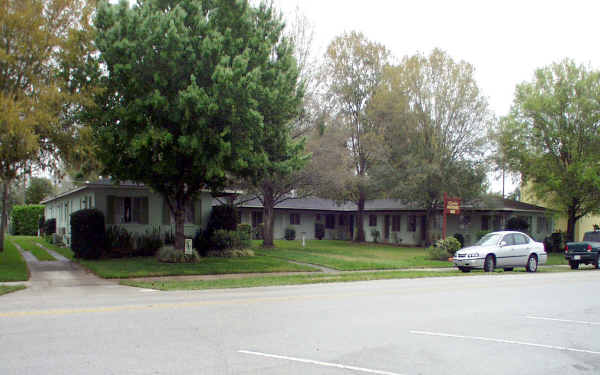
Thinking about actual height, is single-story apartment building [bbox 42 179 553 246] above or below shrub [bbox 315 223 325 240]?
above

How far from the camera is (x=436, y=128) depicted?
3581 centimetres

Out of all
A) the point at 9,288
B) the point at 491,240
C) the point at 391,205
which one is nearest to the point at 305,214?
the point at 391,205

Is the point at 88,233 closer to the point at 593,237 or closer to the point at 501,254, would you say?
the point at 501,254

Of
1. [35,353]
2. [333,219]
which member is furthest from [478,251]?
[333,219]

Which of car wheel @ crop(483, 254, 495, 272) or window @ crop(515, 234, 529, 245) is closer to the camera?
car wheel @ crop(483, 254, 495, 272)

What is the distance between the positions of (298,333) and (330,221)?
4127 cm

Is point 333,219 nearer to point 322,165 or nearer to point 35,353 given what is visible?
point 322,165

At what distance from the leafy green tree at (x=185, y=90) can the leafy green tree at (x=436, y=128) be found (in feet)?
60.7

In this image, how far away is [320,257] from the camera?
84.4 feet

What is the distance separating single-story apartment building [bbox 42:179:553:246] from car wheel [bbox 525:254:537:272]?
14191 mm

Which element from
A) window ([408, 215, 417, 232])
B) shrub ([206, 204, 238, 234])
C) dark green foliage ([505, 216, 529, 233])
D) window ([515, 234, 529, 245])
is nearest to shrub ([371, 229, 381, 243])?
window ([408, 215, 417, 232])

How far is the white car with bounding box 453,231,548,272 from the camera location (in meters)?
21.2

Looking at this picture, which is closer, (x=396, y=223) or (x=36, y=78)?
(x=36, y=78)

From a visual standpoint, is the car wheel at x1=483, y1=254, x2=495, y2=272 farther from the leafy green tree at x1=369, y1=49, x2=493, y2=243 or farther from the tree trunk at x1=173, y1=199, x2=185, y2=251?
the leafy green tree at x1=369, y1=49, x2=493, y2=243
